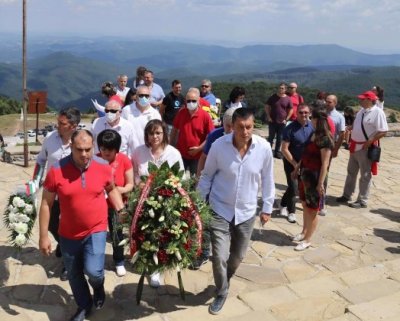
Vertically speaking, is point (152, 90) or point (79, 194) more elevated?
point (152, 90)

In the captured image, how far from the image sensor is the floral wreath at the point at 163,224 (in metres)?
3.64

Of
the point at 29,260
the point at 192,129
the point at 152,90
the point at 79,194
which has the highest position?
the point at 152,90

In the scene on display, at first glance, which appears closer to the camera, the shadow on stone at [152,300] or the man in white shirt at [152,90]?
the shadow on stone at [152,300]

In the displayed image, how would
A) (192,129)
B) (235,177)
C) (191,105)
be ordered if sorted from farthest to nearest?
1. (192,129)
2. (191,105)
3. (235,177)

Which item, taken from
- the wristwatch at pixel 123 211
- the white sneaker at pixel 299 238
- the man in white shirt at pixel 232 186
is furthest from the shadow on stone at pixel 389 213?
the wristwatch at pixel 123 211

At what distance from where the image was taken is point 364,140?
7301mm

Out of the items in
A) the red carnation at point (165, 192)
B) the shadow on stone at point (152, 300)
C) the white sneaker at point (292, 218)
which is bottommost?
the shadow on stone at point (152, 300)

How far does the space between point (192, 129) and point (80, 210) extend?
257cm

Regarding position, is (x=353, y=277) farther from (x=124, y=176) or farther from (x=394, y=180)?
(x=394, y=180)

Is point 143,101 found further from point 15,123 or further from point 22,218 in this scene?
point 15,123

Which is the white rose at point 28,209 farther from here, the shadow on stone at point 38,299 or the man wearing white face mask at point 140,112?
the man wearing white face mask at point 140,112

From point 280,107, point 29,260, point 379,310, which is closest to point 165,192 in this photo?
point 379,310

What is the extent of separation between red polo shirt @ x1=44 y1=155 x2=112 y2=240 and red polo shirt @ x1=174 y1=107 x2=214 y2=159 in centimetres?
220

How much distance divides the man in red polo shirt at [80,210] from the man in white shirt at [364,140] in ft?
15.9
